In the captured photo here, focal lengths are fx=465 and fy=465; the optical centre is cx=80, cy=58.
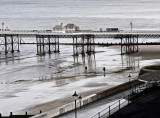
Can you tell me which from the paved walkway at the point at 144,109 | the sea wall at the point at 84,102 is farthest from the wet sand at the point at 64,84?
the paved walkway at the point at 144,109

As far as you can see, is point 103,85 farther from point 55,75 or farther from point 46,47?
point 46,47

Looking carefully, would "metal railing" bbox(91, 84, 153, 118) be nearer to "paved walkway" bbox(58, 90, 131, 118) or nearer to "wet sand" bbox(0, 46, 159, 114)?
"paved walkway" bbox(58, 90, 131, 118)

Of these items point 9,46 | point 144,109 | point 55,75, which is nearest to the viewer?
point 144,109

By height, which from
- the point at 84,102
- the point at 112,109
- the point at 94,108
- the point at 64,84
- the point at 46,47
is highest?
the point at 46,47

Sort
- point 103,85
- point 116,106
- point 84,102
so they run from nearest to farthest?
point 116,106 < point 84,102 < point 103,85

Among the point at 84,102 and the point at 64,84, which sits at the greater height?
the point at 84,102

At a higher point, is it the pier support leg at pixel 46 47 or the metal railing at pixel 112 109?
the pier support leg at pixel 46 47

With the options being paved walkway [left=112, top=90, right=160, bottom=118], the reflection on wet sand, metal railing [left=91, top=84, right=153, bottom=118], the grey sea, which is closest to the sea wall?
metal railing [left=91, top=84, right=153, bottom=118]

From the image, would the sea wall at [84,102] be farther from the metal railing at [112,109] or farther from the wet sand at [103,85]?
the wet sand at [103,85]

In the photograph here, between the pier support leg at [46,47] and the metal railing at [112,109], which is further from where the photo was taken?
the pier support leg at [46,47]

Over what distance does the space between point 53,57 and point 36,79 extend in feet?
87.4

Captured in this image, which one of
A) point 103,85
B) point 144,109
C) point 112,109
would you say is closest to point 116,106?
point 112,109

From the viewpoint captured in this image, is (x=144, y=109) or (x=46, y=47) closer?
(x=144, y=109)

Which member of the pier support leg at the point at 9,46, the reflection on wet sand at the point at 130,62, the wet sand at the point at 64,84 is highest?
the pier support leg at the point at 9,46
